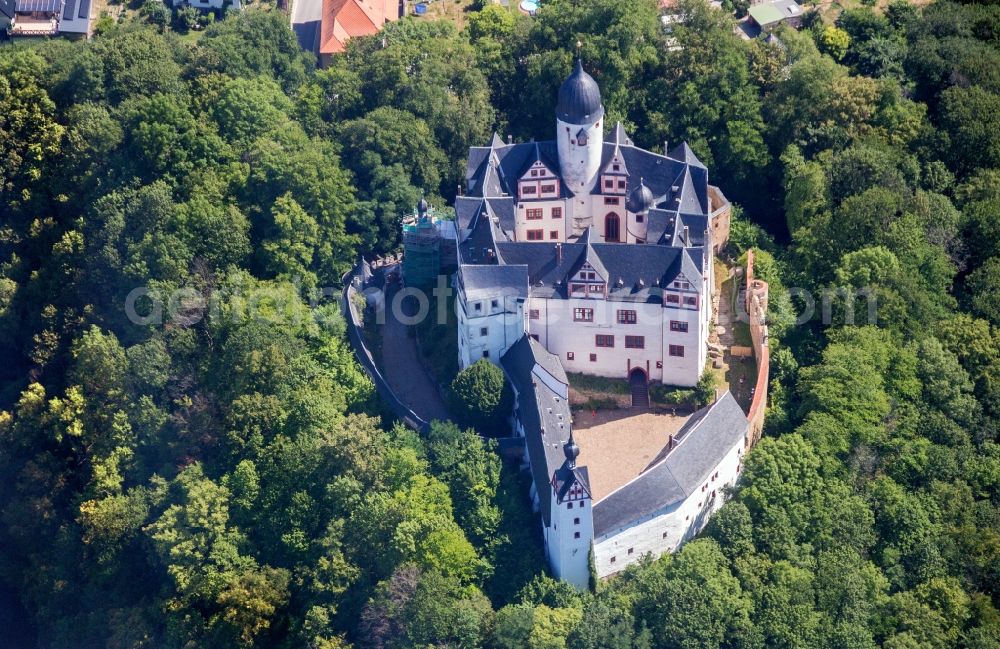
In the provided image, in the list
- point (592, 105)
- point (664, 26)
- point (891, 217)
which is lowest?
point (891, 217)

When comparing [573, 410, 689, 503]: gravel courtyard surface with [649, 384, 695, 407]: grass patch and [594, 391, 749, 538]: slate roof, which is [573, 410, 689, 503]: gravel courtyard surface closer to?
[649, 384, 695, 407]: grass patch

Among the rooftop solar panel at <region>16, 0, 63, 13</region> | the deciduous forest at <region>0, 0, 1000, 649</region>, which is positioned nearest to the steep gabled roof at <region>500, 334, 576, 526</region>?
the deciduous forest at <region>0, 0, 1000, 649</region>

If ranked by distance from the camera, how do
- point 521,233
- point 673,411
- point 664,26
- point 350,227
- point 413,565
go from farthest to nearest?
point 664,26 → point 350,227 → point 521,233 → point 673,411 → point 413,565

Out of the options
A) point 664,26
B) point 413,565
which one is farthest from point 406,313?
point 664,26

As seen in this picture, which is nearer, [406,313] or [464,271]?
[464,271]

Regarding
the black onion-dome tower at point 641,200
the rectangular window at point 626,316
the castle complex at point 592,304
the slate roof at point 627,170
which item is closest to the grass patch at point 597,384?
the castle complex at point 592,304

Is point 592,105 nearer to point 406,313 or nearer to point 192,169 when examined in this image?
point 406,313

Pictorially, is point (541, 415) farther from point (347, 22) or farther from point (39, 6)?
point (39, 6)
